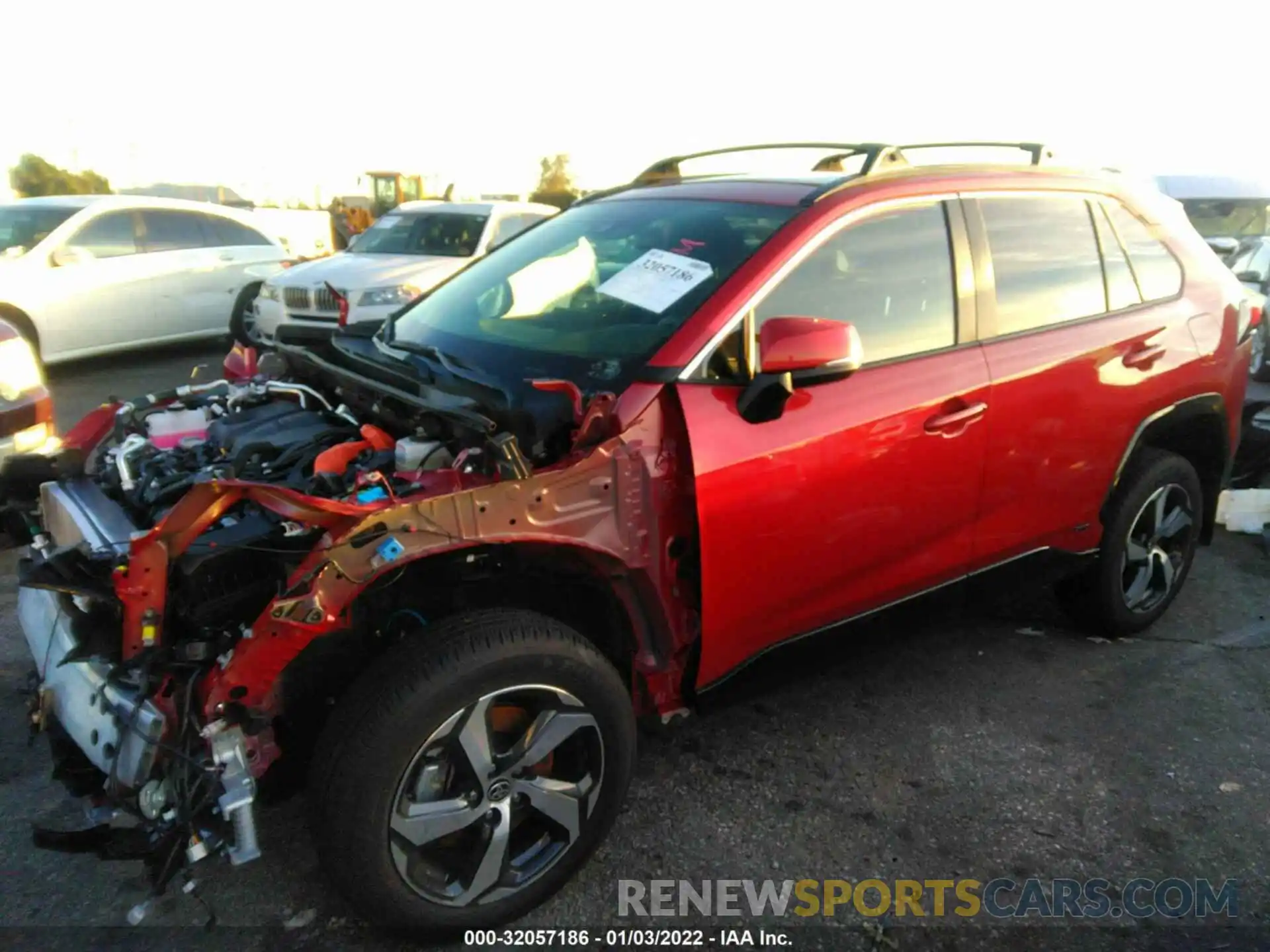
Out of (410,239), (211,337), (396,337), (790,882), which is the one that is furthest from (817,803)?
(211,337)

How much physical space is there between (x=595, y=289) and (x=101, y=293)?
24.0 ft

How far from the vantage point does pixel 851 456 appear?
269 cm

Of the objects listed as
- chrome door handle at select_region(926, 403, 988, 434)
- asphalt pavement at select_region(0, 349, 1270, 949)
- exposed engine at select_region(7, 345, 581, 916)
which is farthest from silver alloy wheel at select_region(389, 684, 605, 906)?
chrome door handle at select_region(926, 403, 988, 434)

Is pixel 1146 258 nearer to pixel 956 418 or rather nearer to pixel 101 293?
pixel 956 418

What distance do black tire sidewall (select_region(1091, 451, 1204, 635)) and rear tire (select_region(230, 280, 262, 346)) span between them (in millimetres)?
8161

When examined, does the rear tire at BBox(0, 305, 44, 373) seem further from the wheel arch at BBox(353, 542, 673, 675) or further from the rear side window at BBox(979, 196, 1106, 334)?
the rear side window at BBox(979, 196, 1106, 334)

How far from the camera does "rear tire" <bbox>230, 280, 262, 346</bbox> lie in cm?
948

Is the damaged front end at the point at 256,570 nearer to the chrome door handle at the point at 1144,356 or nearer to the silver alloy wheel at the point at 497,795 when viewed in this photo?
the silver alloy wheel at the point at 497,795

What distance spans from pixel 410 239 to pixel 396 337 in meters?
6.96

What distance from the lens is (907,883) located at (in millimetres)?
2609

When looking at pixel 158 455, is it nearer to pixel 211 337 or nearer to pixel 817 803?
pixel 817 803

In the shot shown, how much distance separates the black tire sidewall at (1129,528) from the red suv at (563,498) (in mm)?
36

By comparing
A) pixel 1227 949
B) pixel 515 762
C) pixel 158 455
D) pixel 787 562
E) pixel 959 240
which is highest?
pixel 959 240

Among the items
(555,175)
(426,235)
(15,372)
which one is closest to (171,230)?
(426,235)
